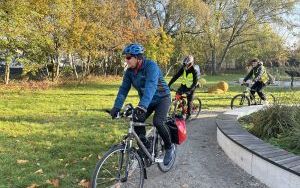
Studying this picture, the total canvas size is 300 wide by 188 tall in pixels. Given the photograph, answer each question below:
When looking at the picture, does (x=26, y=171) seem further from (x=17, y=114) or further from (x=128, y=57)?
(x=17, y=114)

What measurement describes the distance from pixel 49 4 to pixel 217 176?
20.0 meters

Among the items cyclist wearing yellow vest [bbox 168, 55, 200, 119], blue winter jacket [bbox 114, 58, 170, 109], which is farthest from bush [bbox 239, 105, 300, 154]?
blue winter jacket [bbox 114, 58, 170, 109]

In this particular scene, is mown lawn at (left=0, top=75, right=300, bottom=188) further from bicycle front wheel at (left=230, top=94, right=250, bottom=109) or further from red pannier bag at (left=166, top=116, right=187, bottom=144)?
bicycle front wheel at (left=230, top=94, right=250, bottom=109)

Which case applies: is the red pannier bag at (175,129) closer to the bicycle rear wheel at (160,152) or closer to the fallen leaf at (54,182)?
the bicycle rear wheel at (160,152)

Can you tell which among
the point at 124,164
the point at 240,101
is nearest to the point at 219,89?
the point at 240,101

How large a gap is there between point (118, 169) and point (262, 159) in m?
2.11

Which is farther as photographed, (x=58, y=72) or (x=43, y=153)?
(x=58, y=72)

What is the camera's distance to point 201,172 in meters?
6.68

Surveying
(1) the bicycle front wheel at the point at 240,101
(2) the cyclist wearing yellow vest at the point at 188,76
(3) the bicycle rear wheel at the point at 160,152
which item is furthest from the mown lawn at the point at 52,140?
(1) the bicycle front wheel at the point at 240,101

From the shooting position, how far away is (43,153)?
781 centimetres

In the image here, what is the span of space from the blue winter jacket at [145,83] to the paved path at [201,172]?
1159mm

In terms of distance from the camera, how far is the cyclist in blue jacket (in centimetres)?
539

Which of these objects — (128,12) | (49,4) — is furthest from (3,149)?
(128,12)

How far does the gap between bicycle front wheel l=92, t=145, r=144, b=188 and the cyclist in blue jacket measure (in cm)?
46
